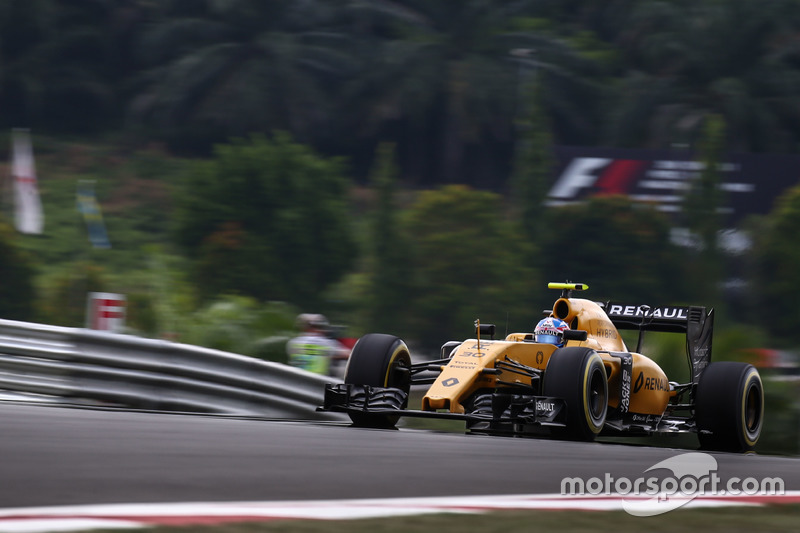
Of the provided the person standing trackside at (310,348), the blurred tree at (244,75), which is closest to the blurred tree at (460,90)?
the blurred tree at (244,75)

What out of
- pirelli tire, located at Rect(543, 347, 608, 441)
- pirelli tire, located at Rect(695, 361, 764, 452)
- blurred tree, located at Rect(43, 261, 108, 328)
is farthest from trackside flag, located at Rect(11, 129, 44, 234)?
pirelli tire, located at Rect(543, 347, 608, 441)

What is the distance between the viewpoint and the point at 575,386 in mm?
9047

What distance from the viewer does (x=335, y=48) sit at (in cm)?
6625

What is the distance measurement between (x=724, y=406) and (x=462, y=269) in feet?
108

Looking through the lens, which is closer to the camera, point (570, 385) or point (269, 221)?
point (570, 385)

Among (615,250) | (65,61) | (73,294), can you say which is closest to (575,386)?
(73,294)

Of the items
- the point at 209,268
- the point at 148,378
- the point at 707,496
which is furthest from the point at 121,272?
the point at 707,496

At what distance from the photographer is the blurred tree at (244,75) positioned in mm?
64250

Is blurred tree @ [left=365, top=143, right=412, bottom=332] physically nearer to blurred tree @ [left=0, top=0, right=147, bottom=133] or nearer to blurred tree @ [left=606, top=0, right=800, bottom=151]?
blurred tree @ [left=606, top=0, right=800, bottom=151]

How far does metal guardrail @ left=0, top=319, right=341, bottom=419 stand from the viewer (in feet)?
30.8

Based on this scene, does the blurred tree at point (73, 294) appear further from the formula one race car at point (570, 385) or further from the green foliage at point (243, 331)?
the formula one race car at point (570, 385)

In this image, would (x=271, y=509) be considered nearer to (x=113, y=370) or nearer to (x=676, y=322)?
(x=113, y=370)

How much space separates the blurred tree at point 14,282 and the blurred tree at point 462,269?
473 inches

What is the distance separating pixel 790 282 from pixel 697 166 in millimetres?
Answer: 6233
